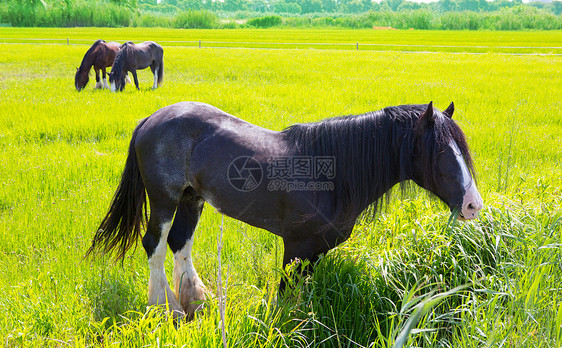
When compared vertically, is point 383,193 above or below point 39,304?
above

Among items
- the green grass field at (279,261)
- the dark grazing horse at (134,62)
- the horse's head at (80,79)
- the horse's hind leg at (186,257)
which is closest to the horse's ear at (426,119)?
the green grass field at (279,261)

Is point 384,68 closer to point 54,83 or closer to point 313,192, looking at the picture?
point 54,83

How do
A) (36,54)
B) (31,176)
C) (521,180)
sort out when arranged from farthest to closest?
1. (36,54)
2. (31,176)
3. (521,180)

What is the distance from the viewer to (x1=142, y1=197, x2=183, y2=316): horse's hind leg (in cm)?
325

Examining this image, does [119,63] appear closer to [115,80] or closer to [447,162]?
[115,80]

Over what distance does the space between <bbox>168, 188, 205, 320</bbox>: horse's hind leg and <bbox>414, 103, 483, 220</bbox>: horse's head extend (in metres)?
1.85

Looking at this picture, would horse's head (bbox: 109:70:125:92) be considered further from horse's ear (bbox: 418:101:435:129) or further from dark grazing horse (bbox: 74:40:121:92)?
horse's ear (bbox: 418:101:435:129)

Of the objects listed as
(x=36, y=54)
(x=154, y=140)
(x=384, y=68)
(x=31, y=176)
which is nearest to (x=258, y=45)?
(x=36, y=54)

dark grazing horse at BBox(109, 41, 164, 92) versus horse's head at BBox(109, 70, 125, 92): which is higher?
dark grazing horse at BBox(109, 41, 164, 92)

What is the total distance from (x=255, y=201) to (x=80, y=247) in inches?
84.4

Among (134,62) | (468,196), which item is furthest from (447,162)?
(134,62)

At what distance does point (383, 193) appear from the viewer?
2.88 m
